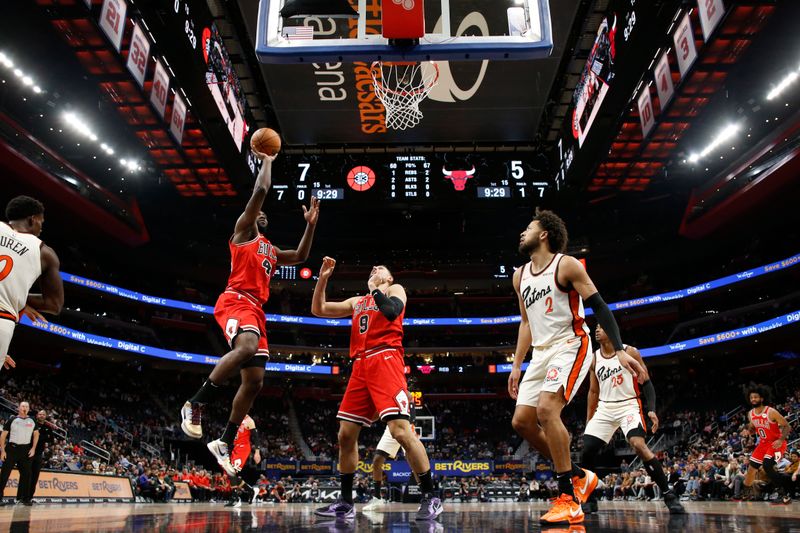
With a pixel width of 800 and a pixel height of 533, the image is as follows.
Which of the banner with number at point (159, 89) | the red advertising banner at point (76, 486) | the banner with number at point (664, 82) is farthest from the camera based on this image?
the banner with number at point (159, 89)

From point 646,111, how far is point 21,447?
1706 cm

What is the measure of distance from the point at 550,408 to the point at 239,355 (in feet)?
8.23

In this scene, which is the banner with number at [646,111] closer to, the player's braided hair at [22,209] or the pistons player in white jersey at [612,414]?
the pistons player in white jersey at [612,414]

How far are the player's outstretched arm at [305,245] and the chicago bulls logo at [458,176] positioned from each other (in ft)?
51.4

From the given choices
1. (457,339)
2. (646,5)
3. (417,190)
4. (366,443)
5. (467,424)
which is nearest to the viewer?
(646,5)

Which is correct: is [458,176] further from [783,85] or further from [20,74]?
[20,74]

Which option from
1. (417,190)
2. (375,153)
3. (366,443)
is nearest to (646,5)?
(417,190)

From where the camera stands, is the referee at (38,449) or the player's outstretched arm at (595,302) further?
the referee at (38,449)

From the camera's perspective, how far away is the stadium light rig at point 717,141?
23.1m

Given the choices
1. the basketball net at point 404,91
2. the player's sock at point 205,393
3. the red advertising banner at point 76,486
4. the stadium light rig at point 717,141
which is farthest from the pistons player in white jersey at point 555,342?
the stadium light rig at point 717,141

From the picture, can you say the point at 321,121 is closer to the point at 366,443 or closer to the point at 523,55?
the point at 523,55

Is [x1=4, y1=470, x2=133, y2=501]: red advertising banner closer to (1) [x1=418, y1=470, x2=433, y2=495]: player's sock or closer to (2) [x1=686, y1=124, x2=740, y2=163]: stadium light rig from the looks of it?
(1) [x1=418, y1=470, x2=433, y2=495]: player's sock

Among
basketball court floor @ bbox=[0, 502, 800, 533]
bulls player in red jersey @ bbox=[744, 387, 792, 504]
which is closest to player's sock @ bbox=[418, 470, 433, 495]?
basketball court floor @ bbox=[0, 502, 800, 533]

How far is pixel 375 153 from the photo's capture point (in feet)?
84.3
